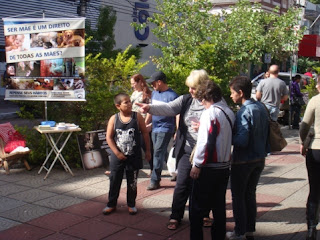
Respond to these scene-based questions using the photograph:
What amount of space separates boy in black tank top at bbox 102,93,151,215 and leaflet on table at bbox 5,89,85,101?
2.08m

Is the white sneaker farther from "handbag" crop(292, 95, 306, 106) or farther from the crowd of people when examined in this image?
"handbag" crop(292, 95, 306, 106)

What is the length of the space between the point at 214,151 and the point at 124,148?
170 cm

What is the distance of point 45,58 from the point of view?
7355 mm

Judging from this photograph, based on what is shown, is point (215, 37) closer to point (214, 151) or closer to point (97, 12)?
point (214, 151)

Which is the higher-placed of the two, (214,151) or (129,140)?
(214,151)

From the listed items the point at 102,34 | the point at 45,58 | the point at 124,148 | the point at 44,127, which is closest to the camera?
the point at 124,148

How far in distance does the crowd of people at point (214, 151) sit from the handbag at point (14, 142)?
9.28 ft

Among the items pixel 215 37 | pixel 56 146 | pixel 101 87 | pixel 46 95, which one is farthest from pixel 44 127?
pixel 215 37

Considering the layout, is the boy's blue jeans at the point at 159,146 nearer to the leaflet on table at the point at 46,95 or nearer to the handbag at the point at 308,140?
the leaflet on table at the point at 46,95

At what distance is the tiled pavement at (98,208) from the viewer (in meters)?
4.86

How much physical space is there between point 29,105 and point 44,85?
3.50ft

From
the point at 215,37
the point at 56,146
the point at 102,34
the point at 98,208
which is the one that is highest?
the point at 102,34

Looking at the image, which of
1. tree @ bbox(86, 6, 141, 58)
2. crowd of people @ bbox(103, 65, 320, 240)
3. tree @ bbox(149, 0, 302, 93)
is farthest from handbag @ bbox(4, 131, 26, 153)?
tree @ bbox(86, 6, 141, 58)

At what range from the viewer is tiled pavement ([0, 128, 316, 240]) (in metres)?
4.86
